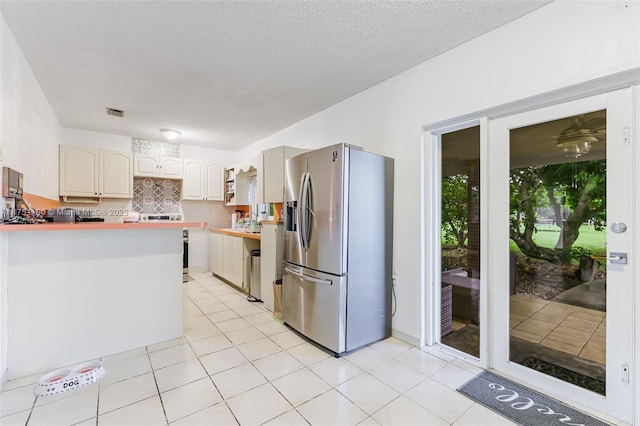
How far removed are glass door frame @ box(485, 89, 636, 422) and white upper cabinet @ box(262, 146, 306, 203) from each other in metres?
2.40

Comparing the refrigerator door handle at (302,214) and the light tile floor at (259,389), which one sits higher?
the refrigerator door handle at (302,214)

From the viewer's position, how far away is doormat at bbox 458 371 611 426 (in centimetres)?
162

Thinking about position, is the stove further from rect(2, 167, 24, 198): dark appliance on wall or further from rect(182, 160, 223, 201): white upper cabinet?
rect(2, 167, 24, 198): dark appliance on wall

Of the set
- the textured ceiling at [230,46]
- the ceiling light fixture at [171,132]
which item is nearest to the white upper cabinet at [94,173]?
the ceiling light fixture at [171,132]

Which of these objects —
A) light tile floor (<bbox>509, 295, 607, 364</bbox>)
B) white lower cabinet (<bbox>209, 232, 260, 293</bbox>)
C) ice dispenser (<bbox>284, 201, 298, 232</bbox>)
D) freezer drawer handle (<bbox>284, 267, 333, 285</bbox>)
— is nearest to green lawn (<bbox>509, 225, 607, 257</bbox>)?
light tile floor (<bbox>509, 295, 607, 364</bbox>)

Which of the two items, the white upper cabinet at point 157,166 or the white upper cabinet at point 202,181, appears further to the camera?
the white upper cabinet at point 202,181

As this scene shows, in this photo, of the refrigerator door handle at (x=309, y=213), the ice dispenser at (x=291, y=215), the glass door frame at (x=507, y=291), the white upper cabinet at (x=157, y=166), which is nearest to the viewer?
the glass door frame at (x=507, y=291)

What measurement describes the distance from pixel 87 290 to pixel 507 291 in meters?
3.34

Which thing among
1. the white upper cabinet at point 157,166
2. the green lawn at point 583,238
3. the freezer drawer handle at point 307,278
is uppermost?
the white upper cabinet at point 157,166

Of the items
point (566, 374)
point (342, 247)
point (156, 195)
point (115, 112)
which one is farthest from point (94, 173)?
point (566, 374)

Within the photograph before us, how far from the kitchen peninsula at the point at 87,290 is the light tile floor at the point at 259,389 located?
0.17m

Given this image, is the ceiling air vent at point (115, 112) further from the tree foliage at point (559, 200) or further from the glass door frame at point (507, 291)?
the tree foliage at point (559, 200)

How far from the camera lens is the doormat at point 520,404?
5.31 ft

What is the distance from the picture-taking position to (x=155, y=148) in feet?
17.5
